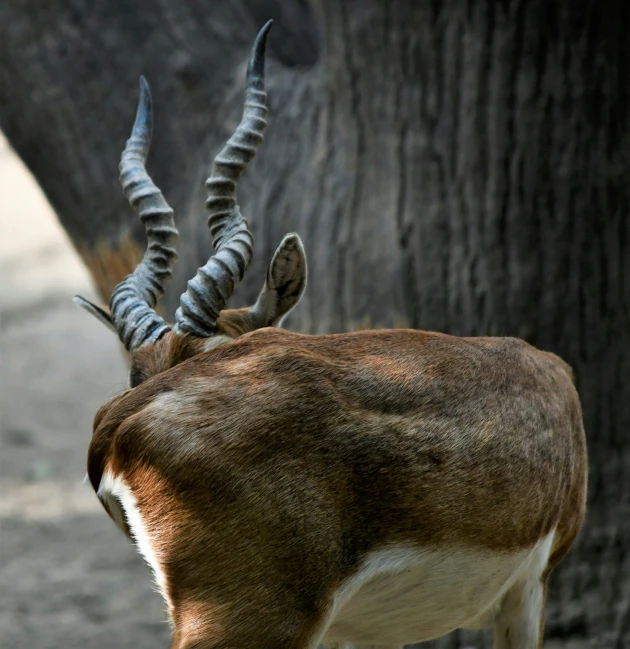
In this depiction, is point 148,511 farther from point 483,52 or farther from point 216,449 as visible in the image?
point 483,52

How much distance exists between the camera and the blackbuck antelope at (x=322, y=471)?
1.91 metres

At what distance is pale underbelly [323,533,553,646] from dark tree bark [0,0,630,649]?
1.72 meters

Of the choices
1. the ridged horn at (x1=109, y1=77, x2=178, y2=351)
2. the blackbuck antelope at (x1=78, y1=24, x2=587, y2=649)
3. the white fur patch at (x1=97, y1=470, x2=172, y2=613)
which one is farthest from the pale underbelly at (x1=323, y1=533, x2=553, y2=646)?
the ridged horn at (x1=109, y1=77, x2=178, y2=351)

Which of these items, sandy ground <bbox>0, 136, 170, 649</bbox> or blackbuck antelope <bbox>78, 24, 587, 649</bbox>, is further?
sandy ground <bbox>0, 136, 170, 649</bbox>

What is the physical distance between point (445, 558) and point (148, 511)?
66cm

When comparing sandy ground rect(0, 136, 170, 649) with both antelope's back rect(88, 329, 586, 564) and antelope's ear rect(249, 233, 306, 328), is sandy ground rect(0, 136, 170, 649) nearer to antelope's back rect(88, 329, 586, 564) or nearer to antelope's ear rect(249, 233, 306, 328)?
antelope's ear rect(249, 233, 306, 328)

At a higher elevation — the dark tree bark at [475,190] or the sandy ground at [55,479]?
the dark tree bark at [475,190]

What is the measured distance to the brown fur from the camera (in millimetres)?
1906

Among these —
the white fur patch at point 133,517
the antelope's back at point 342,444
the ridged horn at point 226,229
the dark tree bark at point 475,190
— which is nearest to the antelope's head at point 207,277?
the ridged horn at point 226,229

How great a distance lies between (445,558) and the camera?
217 cm

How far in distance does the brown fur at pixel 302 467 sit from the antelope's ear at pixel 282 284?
0.36 m

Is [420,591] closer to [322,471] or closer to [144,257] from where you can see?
[322,471]

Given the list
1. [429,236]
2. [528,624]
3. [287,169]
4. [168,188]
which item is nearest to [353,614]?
[528,624]

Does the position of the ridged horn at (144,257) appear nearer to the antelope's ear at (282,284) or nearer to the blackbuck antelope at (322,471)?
the blackbuck antelope at (322,471)
